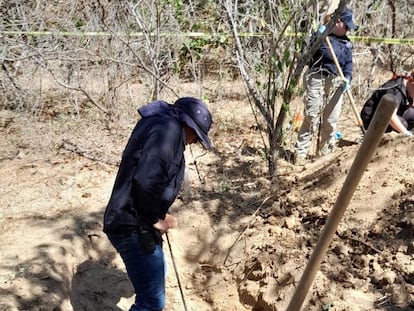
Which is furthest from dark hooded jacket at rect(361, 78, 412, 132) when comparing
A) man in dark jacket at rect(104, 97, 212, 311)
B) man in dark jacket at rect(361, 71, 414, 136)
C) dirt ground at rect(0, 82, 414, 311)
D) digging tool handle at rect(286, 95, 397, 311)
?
digging tool handle at rect(286, 95, 397, 311)

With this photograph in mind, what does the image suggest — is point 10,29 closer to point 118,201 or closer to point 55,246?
point 55,246

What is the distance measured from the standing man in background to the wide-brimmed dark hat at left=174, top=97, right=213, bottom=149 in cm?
261

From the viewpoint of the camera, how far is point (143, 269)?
2842mm

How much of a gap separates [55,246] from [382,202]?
248cm

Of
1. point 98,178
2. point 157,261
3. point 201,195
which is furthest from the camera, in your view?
point 98,178

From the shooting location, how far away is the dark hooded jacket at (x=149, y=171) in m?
2.48

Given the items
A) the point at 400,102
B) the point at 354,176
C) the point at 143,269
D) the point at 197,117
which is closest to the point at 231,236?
the point at 143,269

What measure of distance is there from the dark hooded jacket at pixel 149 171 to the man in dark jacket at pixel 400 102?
2564mm

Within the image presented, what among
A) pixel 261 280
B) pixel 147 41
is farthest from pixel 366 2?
pixel 261 280

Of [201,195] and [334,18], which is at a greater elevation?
[334,18]

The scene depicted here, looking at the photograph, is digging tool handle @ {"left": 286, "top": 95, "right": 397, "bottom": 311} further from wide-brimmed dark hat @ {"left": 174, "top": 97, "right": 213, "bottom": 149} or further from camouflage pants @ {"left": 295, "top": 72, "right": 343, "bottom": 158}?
camouflage pants @ {"left": 295, "top": 72, "right": 343, "bottom": 158}

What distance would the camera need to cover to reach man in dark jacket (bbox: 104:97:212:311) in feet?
8.16

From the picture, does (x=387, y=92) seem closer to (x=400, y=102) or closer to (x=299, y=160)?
Result: (x=400, y=102)

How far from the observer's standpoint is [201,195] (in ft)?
15.1
